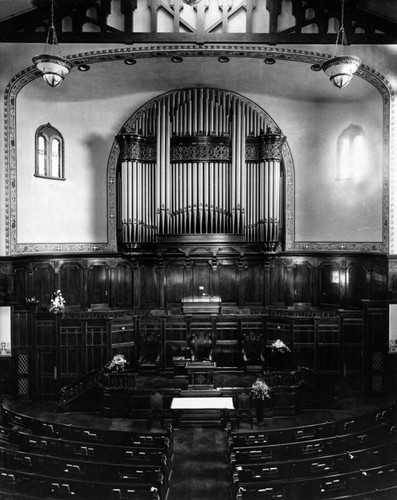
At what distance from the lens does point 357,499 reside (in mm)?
6656

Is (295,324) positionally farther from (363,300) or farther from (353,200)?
(353,200)

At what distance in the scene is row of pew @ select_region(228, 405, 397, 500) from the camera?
7.18m

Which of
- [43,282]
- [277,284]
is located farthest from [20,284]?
[277,284]

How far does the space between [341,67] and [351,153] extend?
681 centimetres

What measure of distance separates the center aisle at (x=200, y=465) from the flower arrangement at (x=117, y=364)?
9.23ft

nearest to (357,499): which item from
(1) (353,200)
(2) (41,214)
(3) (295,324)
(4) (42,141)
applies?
(3) (295,324)

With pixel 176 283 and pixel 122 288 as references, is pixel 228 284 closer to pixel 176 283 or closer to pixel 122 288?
pixel 176 283

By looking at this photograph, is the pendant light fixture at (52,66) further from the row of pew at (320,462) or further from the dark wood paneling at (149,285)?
the row of pew at (320,462)

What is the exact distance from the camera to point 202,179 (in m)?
16.1

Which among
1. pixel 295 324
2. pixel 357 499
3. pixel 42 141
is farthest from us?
pixel 42 141

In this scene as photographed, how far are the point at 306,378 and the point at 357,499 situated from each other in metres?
7.37


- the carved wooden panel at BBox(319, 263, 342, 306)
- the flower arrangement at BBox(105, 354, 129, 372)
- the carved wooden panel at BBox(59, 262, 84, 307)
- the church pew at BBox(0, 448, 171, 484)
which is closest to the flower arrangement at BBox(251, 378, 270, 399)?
the flower arrangement at BBox(105, 354, 129, 372)

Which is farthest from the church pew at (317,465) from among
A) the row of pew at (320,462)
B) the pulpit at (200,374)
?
the pulpit at (200,374)

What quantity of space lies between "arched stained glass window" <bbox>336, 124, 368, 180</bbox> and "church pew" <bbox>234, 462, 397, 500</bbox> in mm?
10831
